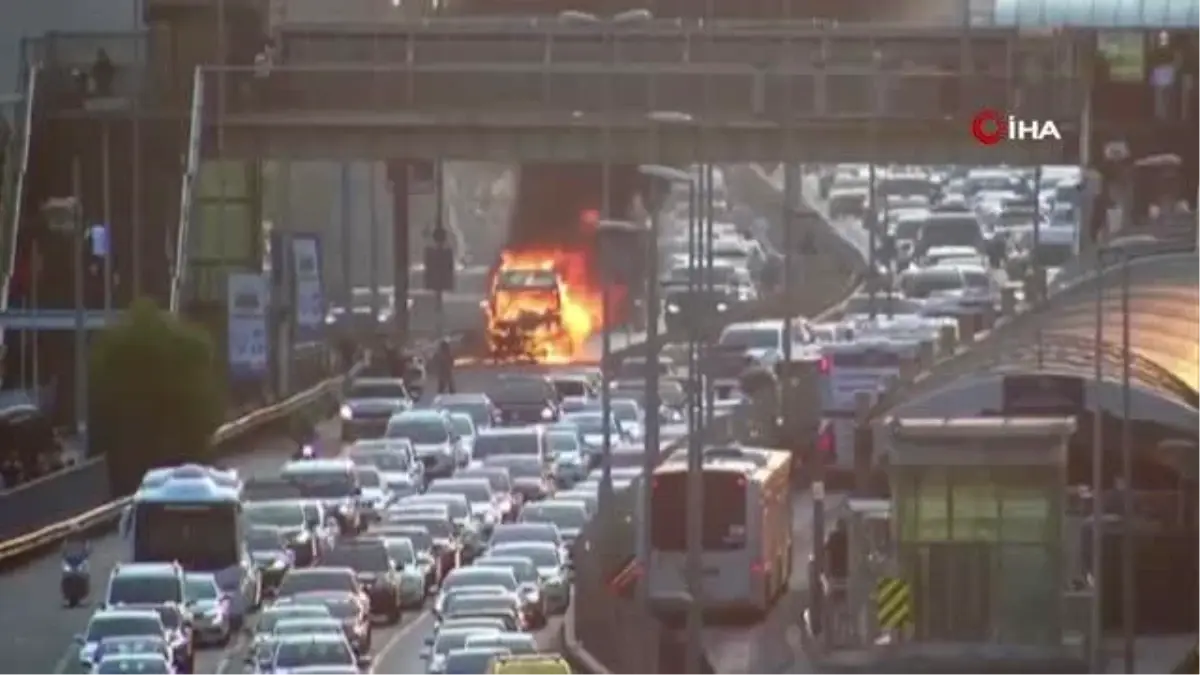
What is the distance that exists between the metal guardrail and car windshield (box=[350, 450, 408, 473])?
3.77 meters

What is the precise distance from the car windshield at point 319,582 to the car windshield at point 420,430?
64.8ft

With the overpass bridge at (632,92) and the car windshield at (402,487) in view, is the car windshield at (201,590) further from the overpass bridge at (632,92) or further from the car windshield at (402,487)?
the overpass bridge at (632,92)

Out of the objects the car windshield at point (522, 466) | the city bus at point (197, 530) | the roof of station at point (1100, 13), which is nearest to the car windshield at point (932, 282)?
the roof of station at point (1100, 13)

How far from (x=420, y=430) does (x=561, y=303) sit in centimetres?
2651

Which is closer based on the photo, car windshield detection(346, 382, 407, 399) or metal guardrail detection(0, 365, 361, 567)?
metal guardrail detection(0, 365, 361, 567)

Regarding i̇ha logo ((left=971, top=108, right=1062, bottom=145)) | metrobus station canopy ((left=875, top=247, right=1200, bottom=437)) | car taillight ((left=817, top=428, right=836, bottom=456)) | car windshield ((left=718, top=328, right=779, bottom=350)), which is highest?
i̇ha logo ((left=971, top=108, right=1062, bottom=145))

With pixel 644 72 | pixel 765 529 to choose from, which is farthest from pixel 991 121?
pixel 765 529

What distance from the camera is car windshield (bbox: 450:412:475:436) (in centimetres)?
7975

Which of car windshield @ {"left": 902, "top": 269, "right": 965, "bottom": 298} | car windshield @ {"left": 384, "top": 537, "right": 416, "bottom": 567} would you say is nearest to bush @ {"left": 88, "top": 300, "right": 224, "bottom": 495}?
car windshield @ {"left": 384, "top": 537, "right": 416, "bottom": 567}

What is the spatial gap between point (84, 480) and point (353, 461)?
14.0ft

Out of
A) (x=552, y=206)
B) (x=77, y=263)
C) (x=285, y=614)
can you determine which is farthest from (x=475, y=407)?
(x=552, y=206)

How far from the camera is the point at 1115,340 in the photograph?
5469 cm

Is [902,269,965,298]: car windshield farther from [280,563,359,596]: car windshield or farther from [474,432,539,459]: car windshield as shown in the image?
[280,563,359,596]: car windshield

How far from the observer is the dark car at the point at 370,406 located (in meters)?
84.8
